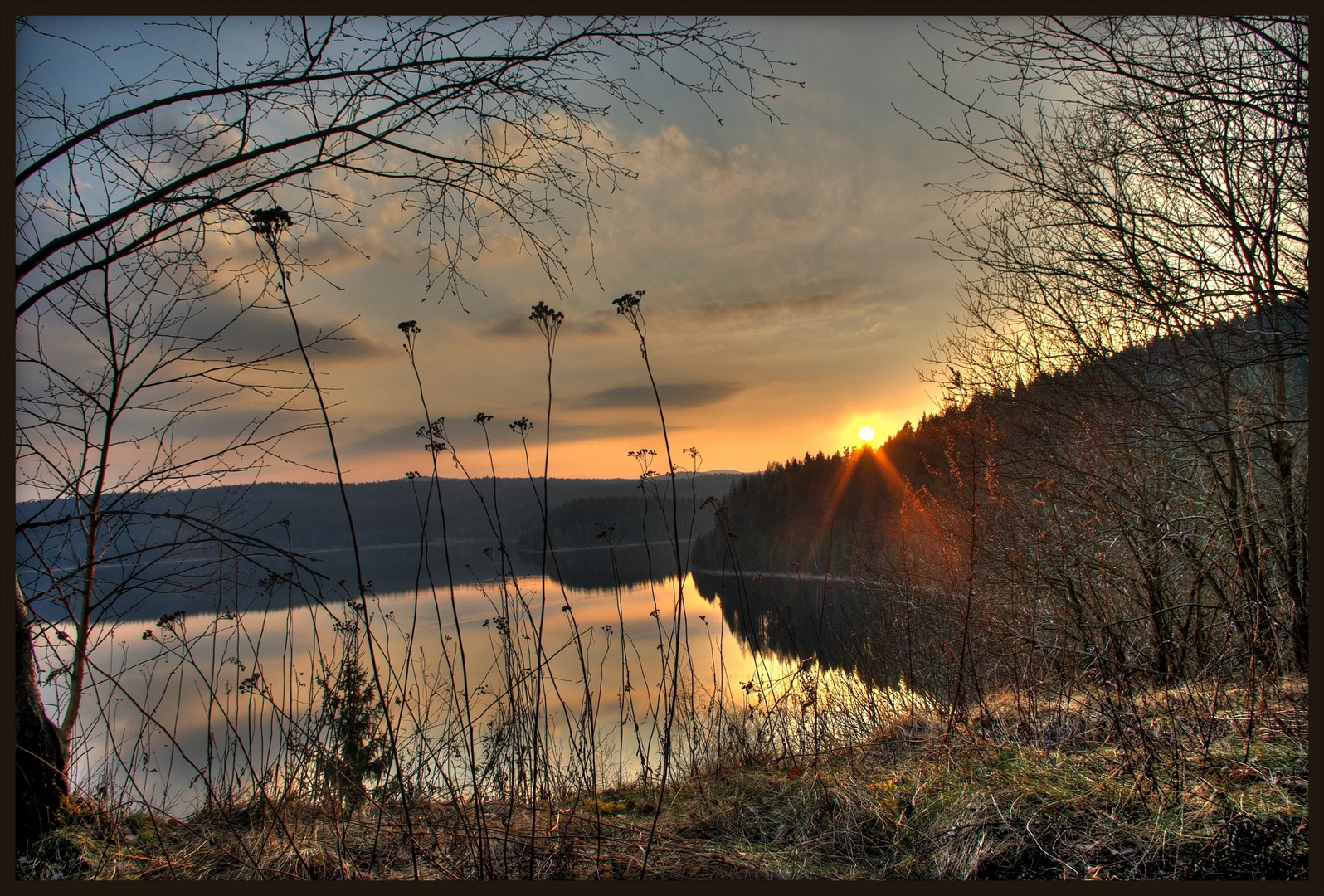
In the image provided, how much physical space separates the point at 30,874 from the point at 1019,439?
7573mm

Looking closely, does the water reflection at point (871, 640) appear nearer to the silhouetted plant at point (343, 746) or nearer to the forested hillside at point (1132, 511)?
the forested hillside at point (1132, 511)

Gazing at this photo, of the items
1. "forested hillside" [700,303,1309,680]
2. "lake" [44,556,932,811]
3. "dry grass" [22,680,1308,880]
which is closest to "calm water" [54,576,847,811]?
"lake" [44,556,932,811]

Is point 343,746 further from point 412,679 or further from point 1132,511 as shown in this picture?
point 1132,511

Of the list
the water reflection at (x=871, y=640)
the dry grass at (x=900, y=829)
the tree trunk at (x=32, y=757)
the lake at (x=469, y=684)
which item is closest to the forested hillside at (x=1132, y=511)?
the water reflection at (x=871, y=640)

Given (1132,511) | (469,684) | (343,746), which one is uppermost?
(1132,511)

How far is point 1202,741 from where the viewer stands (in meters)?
2.45

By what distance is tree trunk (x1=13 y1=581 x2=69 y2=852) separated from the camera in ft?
7.67

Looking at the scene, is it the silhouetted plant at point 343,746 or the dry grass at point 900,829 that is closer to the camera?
the dry grass at point 900,829

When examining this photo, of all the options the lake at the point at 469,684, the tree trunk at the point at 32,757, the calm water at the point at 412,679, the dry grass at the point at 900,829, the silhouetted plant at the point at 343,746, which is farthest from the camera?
the calm water at the point at 412,679

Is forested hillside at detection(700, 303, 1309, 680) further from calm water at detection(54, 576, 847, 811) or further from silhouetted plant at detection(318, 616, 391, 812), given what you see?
silhouetted plant at detection(318, 616, 391, 812)

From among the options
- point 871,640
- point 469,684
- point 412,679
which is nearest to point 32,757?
point 412,679

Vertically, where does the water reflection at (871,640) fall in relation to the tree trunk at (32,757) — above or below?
below

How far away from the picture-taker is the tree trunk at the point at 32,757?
92.0 inches

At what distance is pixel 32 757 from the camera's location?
8.00 feet
